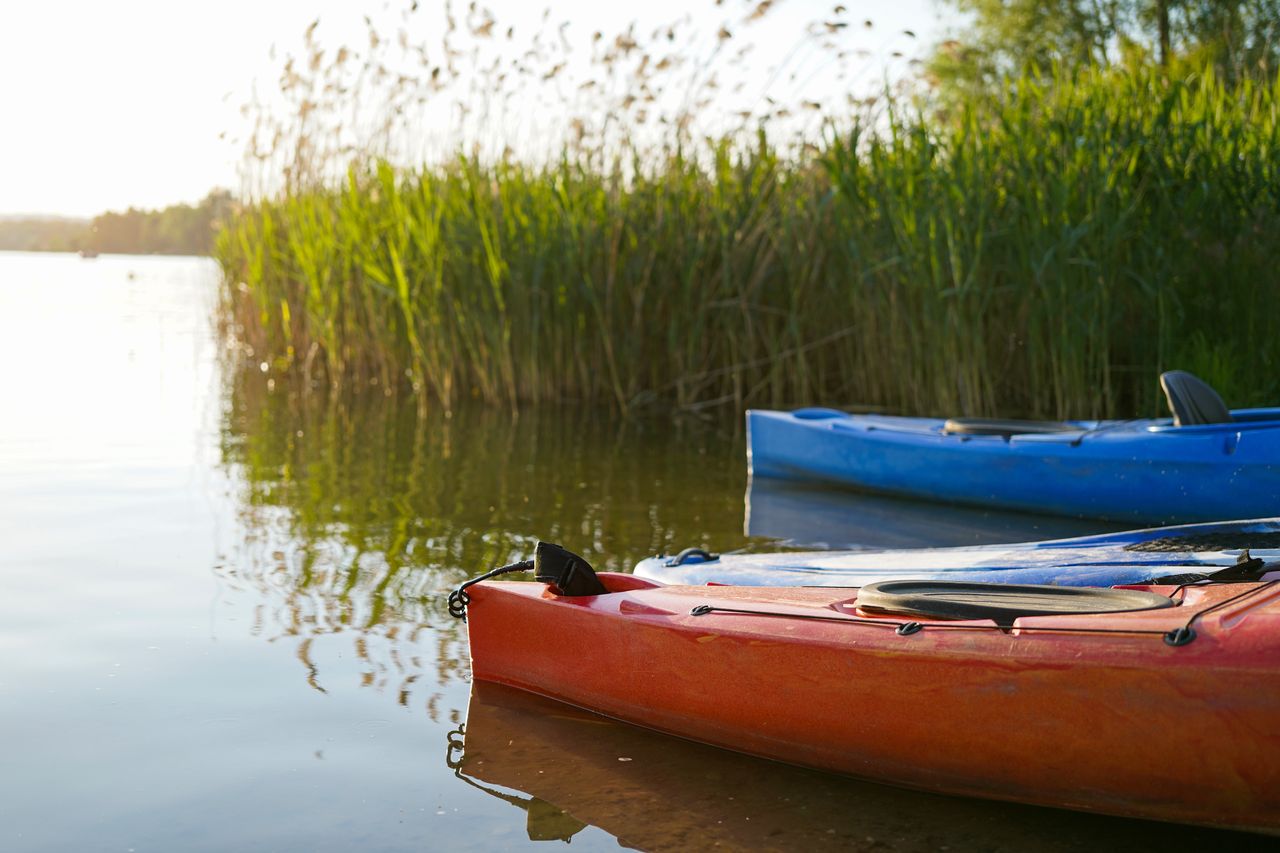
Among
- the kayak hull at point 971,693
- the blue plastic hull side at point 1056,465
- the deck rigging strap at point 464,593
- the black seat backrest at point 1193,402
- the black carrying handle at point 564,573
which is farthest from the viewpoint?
the black seat backrest at point 1193,402

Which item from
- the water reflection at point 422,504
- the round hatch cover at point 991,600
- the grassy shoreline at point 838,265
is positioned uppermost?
the grassy shoreline at point 838,265

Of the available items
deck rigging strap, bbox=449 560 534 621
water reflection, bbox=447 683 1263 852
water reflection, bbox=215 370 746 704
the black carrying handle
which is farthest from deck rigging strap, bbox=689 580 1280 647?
water reflection, bbox=215 370 746 704

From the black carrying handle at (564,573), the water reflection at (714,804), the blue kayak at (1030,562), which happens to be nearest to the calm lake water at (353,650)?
the water reflection at (714,804)

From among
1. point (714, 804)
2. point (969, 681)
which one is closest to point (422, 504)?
point (714, 804)

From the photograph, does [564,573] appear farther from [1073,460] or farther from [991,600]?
[1073,460]

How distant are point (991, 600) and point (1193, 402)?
8.95 feet

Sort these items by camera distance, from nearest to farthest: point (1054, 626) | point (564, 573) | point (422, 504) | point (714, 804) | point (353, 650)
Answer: point (1054, 626)
point (714, 804)
point (564, 573)
point (353, 650)
point (422, 504)

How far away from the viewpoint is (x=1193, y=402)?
4.92 m

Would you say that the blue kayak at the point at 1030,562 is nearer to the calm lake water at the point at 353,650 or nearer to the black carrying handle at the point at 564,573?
the black carrying handle at the point at 564,573

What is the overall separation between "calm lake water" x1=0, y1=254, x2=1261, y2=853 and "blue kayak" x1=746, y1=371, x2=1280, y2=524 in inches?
5.4

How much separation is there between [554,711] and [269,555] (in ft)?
6.01

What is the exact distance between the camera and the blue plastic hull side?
4805 mm

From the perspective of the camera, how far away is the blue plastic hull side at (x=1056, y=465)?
15.8 ft

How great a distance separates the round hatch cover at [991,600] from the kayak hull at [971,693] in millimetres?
70
